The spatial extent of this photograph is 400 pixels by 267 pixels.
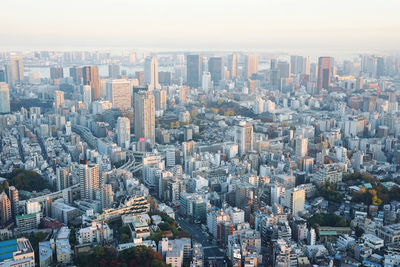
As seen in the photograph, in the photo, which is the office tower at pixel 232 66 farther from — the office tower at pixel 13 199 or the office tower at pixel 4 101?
the office tower at pixel 13 199

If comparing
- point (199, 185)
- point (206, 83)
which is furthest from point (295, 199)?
point (206, 83)

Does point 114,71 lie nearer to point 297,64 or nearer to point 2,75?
point 2,75

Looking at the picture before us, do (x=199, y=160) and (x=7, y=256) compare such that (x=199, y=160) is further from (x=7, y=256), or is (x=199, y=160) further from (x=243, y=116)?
(x=243, y=116)

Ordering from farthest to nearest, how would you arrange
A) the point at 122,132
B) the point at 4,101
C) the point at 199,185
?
the point at 4,101 < the point at 122,132 < the point at 199,185

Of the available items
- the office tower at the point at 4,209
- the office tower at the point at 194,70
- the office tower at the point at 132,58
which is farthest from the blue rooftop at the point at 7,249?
the office tower at the point at 132,58

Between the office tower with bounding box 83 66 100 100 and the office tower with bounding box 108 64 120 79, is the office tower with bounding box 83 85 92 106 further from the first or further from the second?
the office tower with bounding box 108 64 120 79
